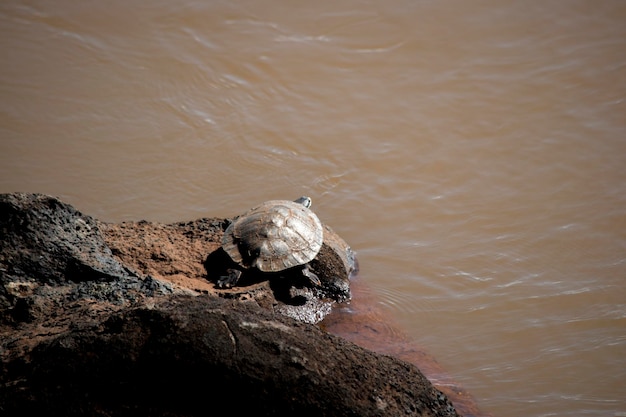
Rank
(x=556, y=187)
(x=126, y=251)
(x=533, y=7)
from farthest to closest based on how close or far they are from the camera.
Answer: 1. (x=533, y=7)
2. (x=556, y=187)
3. (x=126, y=251)

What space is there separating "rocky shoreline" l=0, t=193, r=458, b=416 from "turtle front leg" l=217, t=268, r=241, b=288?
3.07 feet

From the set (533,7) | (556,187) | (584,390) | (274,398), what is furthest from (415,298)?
(533,7)

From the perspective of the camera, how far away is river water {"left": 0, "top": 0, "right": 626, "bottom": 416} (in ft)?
19.4

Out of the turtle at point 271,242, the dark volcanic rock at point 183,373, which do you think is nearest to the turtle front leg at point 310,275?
the turtle at point 271,242

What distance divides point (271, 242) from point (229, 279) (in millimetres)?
475

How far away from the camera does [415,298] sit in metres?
6.09

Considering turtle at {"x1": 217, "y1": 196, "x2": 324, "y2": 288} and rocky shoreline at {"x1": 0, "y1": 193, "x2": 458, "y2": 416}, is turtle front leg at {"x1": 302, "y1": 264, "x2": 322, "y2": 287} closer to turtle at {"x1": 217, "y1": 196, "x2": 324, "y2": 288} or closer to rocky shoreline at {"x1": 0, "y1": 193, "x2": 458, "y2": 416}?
turtle at {"x1": 217, "y1": 196, "x2": 324, "y2": 288}

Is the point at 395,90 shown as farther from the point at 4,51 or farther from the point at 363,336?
the point at 4,51

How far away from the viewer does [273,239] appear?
510cm

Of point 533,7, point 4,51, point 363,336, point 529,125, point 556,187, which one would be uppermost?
point 533,7

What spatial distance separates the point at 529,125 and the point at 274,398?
671 cm

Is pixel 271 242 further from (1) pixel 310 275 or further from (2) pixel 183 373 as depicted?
(2) pixel 183 373

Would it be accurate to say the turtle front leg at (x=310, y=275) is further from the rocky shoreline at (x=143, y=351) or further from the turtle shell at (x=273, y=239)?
the rocky shoreline at (x=143, y=351)

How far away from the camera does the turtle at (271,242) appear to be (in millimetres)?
4965
